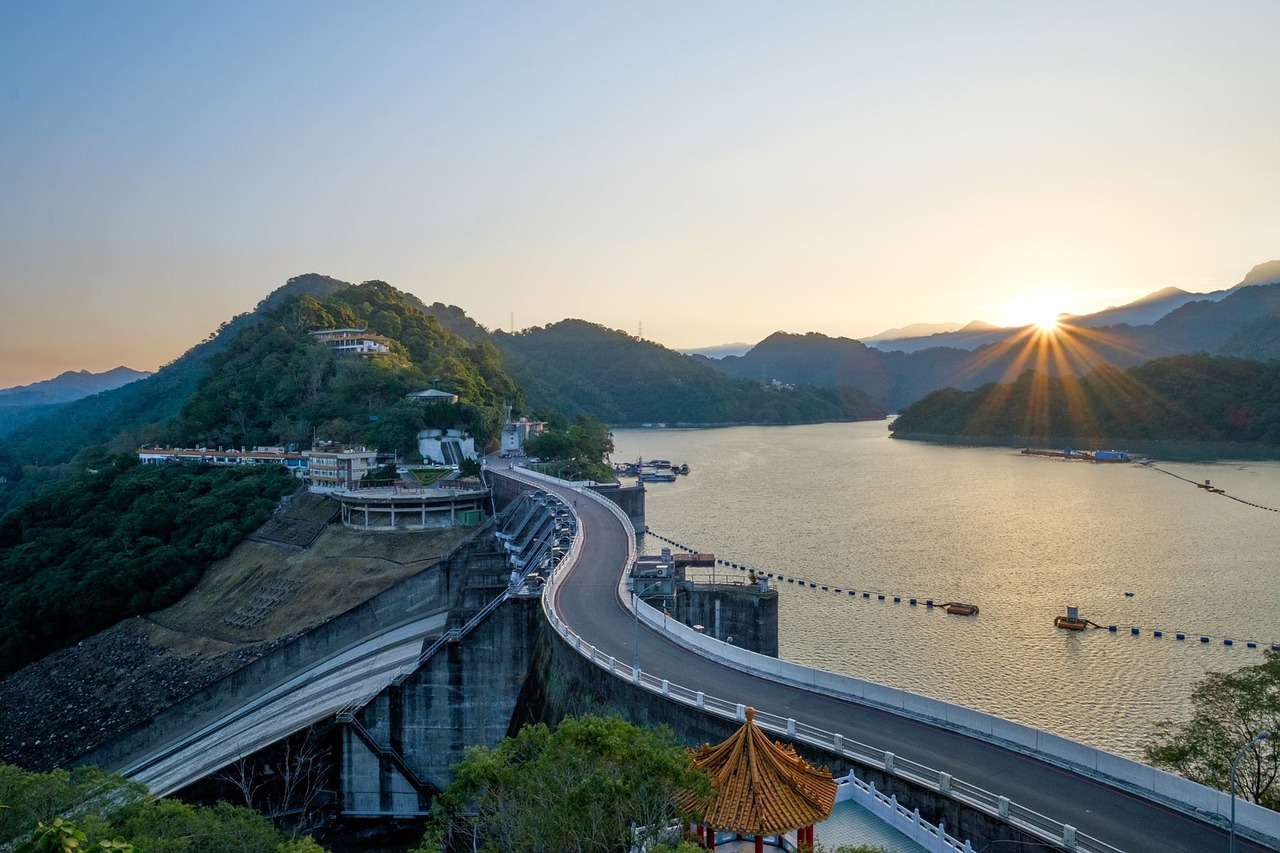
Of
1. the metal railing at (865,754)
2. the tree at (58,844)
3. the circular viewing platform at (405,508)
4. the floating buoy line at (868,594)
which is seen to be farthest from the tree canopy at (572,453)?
the tree at (58,844)

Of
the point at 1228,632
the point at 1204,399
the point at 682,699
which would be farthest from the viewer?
the point at 1204,399

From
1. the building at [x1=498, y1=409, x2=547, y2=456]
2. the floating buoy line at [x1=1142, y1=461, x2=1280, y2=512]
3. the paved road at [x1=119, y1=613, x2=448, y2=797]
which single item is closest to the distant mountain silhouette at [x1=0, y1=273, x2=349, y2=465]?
the building at [x1=498, y1=409, x2=547, y2=456]

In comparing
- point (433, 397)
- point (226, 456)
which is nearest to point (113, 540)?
point (226, 456)

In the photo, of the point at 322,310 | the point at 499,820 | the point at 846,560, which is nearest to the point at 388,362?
the point at 322,310

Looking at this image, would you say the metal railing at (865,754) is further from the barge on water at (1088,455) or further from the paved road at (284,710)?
the barge on water at (1088,455)

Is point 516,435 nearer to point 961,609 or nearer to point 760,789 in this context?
point 961,609

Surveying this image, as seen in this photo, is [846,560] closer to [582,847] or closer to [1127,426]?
[582,847]

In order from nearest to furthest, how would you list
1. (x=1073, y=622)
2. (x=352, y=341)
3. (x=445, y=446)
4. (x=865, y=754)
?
(x=865, y=754)
(x=1073, y=622)
(x=445, y=446)
(x=352, y=341)
